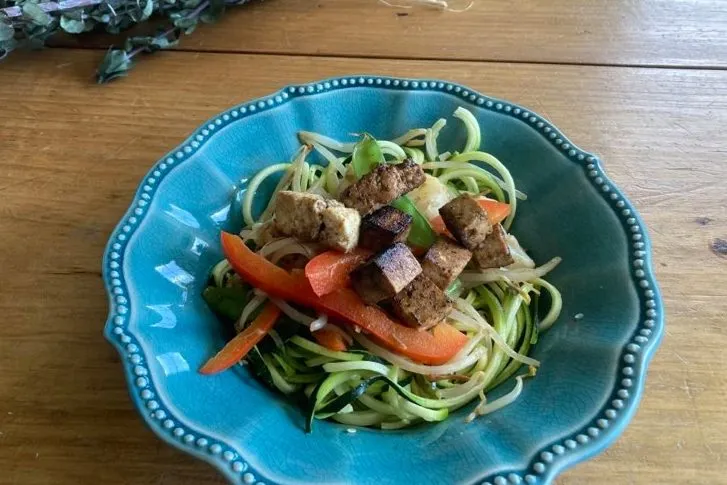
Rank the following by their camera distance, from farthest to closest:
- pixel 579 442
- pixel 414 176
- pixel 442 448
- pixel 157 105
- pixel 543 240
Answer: pixel 157 105 < pixel 543 240 < pixel 414 176 < pixel 442 448 < pixel 579 442

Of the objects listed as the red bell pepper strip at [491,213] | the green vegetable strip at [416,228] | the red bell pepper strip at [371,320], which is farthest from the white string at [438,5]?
the red bell pepper strip at [371,320]

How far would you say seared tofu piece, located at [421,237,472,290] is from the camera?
158cm

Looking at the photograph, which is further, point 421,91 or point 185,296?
point 421,91

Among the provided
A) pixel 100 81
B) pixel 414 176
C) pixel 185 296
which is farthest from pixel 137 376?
pixel 100 81

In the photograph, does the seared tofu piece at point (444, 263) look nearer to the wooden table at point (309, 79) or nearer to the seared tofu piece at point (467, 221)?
the seared tofu piece at point (467, 221)

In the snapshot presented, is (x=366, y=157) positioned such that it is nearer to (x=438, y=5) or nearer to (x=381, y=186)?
(x=381, y=186)

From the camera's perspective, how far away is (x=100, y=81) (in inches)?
98.6

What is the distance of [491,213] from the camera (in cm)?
178

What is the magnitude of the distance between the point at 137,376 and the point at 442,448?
25.2 inches

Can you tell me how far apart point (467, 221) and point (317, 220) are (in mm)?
358

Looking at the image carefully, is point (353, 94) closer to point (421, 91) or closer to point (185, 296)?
point (421, 91)

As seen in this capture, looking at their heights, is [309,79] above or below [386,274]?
below

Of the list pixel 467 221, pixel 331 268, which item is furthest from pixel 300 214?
pixel 467 221

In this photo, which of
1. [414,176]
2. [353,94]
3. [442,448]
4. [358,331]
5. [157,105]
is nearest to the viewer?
[442,448]
